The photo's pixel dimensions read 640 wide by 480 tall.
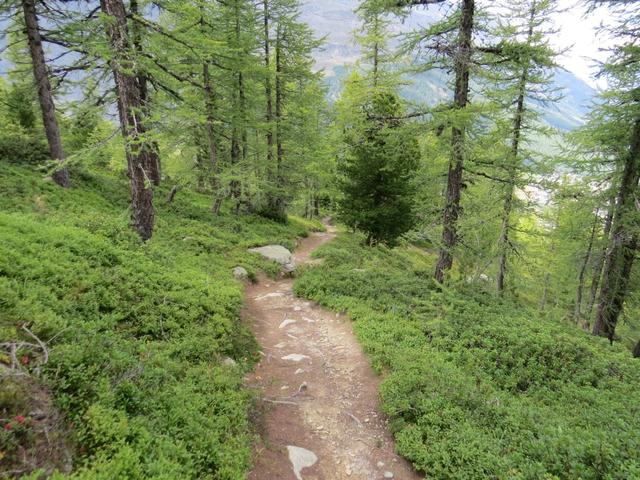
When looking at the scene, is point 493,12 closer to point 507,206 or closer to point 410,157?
point 507,206

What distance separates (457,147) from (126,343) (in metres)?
9.52

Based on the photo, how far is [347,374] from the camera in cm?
783

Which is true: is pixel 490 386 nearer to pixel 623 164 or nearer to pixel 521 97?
pixel 623 164

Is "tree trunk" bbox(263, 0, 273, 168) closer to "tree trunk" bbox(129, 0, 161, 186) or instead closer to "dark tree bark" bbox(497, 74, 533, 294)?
"tree trunk" bbox(129, 0, 161, 186)

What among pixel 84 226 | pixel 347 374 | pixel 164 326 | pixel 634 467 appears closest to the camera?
pixel 634 467

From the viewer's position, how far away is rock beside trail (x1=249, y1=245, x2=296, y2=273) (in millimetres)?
15227

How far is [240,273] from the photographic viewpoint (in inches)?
503

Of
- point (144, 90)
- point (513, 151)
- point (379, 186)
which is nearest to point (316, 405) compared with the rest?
point (513, 151)

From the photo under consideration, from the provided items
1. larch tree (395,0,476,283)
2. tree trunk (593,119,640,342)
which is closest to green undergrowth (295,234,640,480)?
larch tree (395,0,476,283)

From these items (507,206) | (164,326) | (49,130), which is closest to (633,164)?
(507,206)

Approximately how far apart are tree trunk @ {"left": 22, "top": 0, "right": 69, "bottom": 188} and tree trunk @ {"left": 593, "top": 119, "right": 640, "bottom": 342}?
19.0m

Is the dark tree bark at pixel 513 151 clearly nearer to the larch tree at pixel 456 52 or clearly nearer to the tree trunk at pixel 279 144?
the larch tree at pixel 456 52

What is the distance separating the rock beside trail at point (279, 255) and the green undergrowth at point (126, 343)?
3960 mm

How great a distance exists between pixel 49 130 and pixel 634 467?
17962mm
